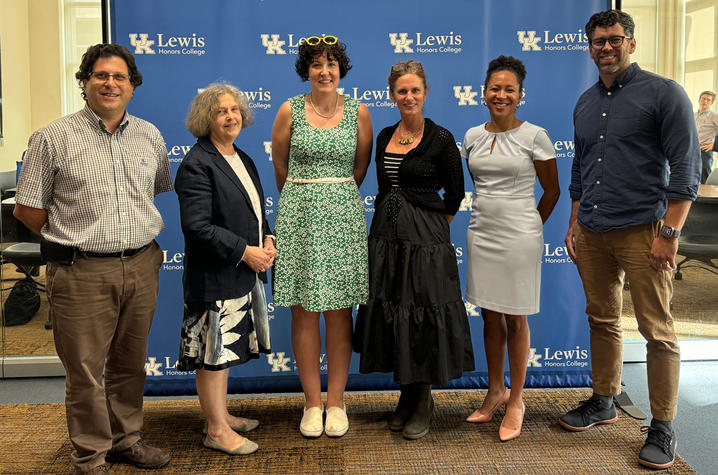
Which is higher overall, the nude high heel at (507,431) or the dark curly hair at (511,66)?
the dark curly hair at (511,66)

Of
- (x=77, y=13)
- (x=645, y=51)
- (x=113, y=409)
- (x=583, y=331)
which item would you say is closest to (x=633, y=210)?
(x=583, y=331)

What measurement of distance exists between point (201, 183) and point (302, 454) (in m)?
1.28

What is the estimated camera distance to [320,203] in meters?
2.72

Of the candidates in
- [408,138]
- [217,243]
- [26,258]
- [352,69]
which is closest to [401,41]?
[352,69]

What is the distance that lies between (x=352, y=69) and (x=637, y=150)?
162cm

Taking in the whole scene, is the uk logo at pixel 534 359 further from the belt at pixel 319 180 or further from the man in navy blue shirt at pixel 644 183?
the belt at pixel 319 180

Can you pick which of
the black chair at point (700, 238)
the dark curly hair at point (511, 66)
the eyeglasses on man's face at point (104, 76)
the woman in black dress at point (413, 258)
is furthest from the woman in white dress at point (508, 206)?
the black chair at point (700, 238)

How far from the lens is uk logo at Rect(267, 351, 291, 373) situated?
11.9ft

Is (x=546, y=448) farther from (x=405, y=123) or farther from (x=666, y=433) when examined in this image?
(x=405, y=123)

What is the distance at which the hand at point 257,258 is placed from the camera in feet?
8.38

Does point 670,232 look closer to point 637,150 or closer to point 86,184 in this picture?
point 637,150

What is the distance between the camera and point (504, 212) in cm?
277

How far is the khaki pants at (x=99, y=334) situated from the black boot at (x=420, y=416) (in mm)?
1276

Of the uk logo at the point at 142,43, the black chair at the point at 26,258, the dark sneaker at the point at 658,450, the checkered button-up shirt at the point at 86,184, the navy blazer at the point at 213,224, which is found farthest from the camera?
the black chair at the point at 26,258
